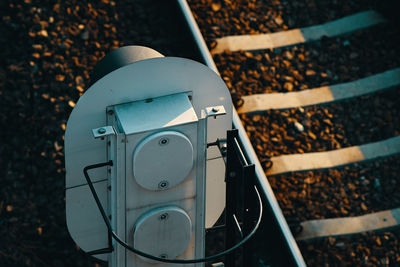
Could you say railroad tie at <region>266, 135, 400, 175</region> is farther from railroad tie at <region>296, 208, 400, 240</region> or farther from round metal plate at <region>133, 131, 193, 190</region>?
round metal plate at <region>133, 131, 193, 190</region>

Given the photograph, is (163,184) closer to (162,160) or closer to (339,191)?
(162,160)

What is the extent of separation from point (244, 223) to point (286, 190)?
2.19 metres

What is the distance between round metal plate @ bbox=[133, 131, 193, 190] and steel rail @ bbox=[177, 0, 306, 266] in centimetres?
203

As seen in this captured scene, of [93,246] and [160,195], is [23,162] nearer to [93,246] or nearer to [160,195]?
[93,246]

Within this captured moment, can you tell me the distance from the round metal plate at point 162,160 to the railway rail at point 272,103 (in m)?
2.04

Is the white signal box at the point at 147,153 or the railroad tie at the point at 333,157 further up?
the white signal box at the point at 147,153

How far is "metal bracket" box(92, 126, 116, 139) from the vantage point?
3.79m

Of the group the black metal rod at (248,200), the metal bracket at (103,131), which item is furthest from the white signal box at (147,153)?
the black metal rod at (248,200)

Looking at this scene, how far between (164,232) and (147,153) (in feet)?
2.02

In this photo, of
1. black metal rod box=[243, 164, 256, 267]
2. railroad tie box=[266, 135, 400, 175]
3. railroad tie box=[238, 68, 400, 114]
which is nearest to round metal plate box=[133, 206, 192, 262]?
black metal rod box=[243, 164, 256, 267]

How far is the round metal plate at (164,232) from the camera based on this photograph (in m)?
4.15

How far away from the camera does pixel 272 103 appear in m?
6.89

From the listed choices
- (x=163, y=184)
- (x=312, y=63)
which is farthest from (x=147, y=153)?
(x=312, y=63)

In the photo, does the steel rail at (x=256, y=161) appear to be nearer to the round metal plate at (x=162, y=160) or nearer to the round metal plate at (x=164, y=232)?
the round metal plate at (x=164, y=232)
